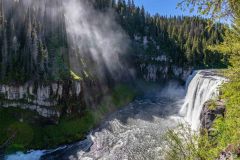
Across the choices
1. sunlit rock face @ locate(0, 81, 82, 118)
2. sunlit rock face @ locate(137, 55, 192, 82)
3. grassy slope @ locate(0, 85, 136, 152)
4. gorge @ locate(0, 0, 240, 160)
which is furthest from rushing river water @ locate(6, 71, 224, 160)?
sunlit rock face @ locate(137, 55, 192, 82)

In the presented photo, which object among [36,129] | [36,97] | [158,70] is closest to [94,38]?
[158,70]

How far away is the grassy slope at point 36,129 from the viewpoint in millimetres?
77188

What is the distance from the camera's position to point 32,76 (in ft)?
300

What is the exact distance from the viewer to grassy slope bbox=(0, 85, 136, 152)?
3039 inches

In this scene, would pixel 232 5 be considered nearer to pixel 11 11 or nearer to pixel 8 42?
pixel 8 42

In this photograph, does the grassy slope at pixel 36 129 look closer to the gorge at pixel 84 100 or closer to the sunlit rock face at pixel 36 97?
the gorge at pixel 84 100

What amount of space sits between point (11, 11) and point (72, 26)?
43.3 metres

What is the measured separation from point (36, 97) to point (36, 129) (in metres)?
10.2

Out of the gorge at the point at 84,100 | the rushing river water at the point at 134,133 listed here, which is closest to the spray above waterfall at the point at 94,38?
the gorge at the point at 84,100

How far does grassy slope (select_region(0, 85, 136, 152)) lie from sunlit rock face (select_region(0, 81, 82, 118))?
2169 mm

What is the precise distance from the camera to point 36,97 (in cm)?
8725

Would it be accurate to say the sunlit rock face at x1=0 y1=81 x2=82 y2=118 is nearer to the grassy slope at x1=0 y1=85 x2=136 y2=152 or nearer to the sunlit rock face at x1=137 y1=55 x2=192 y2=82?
the grassy slope at x1=0 y1=85 x2=136 y2=152

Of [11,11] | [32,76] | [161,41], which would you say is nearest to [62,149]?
[32,76]

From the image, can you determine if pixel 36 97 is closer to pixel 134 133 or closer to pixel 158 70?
pixel 134 133
